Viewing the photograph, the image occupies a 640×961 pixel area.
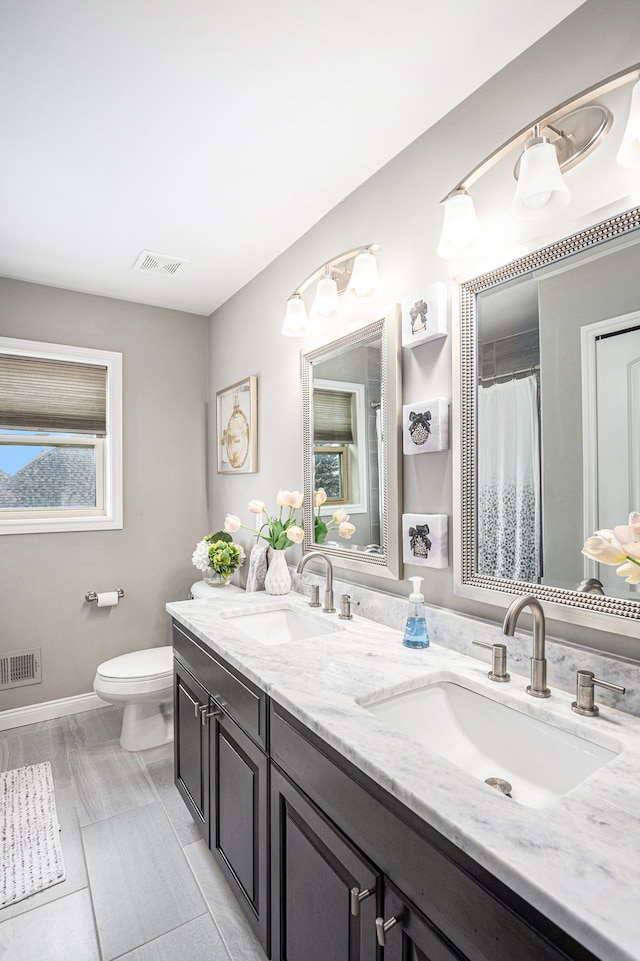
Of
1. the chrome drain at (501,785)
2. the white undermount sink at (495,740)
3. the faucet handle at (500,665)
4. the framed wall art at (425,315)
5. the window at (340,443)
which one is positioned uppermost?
the framed wall art at (425,315)

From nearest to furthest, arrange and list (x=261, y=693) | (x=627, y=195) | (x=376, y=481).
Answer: (x=627, y=195) → (x=261, y=693) → (x=376, y=481)

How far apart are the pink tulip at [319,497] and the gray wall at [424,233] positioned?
0.58 feet

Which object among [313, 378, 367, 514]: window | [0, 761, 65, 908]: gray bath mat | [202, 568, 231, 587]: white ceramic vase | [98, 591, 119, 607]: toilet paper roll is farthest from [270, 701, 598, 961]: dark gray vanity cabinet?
[98, 591, 119, 607]: toilet paper roll

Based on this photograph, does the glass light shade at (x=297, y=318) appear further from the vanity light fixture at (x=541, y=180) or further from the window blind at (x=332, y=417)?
the vanity light fixture at (x=541, y=180)

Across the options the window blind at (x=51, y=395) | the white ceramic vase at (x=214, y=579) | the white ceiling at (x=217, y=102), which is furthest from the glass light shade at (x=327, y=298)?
the window blind at (x=51, y=395)

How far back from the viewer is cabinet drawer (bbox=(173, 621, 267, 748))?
1.32m

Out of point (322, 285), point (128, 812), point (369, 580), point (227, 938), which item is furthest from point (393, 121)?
point (128, 812)

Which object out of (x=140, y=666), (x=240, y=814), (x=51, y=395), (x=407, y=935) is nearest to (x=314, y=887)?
(x=407, y=935)

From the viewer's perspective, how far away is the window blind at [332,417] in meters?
1.98

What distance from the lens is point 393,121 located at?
5.26 ft

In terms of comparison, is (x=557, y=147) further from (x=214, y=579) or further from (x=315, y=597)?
(x=214, y=579)

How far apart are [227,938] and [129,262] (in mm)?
2775

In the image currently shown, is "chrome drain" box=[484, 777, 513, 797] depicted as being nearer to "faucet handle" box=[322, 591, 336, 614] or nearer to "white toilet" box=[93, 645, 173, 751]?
"faucet handle" box=[322, 591, 336, 614]

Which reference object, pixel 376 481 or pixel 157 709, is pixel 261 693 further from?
pixel 157 709
